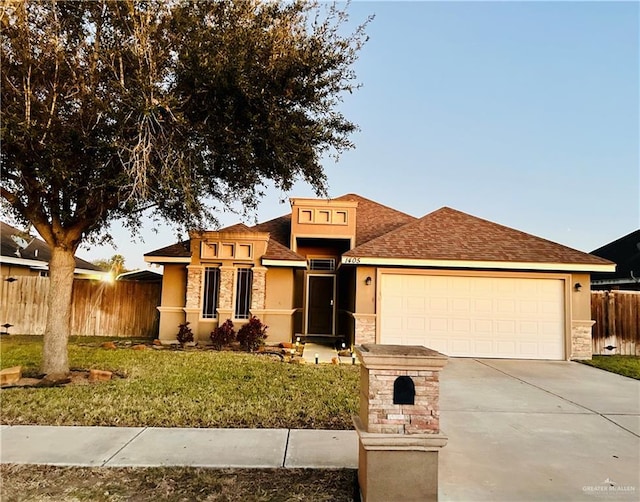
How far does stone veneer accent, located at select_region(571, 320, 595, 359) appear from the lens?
1103 centimetres

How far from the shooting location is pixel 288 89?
654 cm

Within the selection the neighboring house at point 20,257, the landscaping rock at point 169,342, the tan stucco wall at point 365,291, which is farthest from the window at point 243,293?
the neighboring house at point 20,257

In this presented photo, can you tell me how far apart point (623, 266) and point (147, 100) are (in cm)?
1936

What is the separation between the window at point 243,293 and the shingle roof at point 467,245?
127 inches

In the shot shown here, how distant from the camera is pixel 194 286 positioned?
39.7 ft

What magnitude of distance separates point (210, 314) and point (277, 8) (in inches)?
333

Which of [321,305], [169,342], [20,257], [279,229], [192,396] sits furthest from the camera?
[279,229]

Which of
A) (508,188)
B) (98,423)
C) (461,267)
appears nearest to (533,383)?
(461,267)

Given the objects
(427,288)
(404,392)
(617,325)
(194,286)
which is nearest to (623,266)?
(617,325)

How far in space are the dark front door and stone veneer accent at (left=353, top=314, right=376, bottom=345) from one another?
12.4 ft

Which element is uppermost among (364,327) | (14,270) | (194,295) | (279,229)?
(279,229)

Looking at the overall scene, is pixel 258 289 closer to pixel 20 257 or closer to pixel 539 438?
pixel 539 438

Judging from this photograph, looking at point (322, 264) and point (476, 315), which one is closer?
point (476, 315)

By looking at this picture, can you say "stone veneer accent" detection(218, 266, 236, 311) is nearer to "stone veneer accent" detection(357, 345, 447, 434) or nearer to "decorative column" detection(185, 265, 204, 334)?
"decorative column" detection(185, 265, 204, 334)
